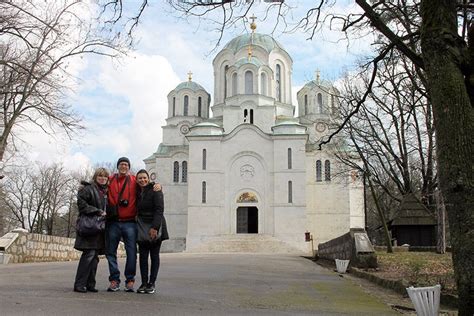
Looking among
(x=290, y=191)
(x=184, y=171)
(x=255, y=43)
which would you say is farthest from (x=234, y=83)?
(x=290, y=191)

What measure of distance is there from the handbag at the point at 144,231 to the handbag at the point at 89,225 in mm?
524

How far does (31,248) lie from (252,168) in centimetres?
3328

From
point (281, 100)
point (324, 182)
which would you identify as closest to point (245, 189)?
point (324, 182)

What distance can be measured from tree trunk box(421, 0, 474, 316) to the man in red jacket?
3797 millimetres

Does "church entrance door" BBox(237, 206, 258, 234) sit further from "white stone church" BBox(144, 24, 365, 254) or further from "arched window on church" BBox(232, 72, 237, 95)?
"arched window on church" BBox(232, 72, 237, 95)

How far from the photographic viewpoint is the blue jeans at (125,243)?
7313mm

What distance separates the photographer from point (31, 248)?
16734 millimetres

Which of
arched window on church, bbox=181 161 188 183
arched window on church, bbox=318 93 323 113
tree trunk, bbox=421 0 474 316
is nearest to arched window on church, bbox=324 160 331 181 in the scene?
arched window on church, bbox=318 93 323 113

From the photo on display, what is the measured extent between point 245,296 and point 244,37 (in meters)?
52.4

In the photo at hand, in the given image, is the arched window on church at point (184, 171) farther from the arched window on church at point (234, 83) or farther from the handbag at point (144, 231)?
the handbag at point (144, 231)

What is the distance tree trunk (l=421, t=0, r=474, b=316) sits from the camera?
5051mm

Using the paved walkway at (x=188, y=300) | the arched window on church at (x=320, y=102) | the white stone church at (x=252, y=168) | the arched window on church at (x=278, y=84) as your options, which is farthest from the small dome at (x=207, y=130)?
the paved walkway at (x=188, y=300)

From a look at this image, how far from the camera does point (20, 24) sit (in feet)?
49.1

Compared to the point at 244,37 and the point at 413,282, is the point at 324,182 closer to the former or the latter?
the point at 244,37
